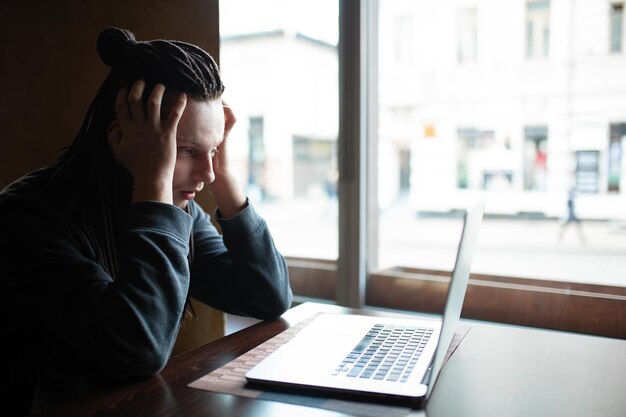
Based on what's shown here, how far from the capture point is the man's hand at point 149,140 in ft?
3.22

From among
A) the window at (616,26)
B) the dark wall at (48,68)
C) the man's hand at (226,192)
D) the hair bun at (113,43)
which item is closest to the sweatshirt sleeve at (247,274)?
the man's hand at (226,192)

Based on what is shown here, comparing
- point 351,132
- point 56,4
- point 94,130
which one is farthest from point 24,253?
point 351,132

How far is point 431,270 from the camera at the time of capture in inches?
76.9

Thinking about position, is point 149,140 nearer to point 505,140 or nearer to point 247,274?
point 247,274

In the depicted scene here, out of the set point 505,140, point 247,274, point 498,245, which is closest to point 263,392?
point 247,274

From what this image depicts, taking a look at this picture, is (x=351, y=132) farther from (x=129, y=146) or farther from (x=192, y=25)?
(x=129, y=146)

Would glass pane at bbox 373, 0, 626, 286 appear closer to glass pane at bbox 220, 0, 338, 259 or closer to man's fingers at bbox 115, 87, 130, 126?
glass pane at bbox 220, 0, 338, 259

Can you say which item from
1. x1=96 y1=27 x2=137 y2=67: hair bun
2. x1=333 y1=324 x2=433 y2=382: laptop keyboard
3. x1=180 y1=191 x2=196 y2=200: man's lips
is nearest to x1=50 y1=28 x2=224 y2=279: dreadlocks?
x1=96 y1=27 x2=137 y2=67: hair bun

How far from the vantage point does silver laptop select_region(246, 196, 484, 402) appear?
739mm

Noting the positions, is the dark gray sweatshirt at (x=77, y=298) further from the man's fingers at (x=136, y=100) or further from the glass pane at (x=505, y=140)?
the glass pane at (x=505, y=140)

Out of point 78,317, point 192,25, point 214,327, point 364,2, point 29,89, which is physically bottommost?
point 214,327

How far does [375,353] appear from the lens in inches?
35.8

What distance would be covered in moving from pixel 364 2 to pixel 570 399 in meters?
1.53

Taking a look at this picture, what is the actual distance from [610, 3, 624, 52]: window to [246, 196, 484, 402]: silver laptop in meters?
1.10
